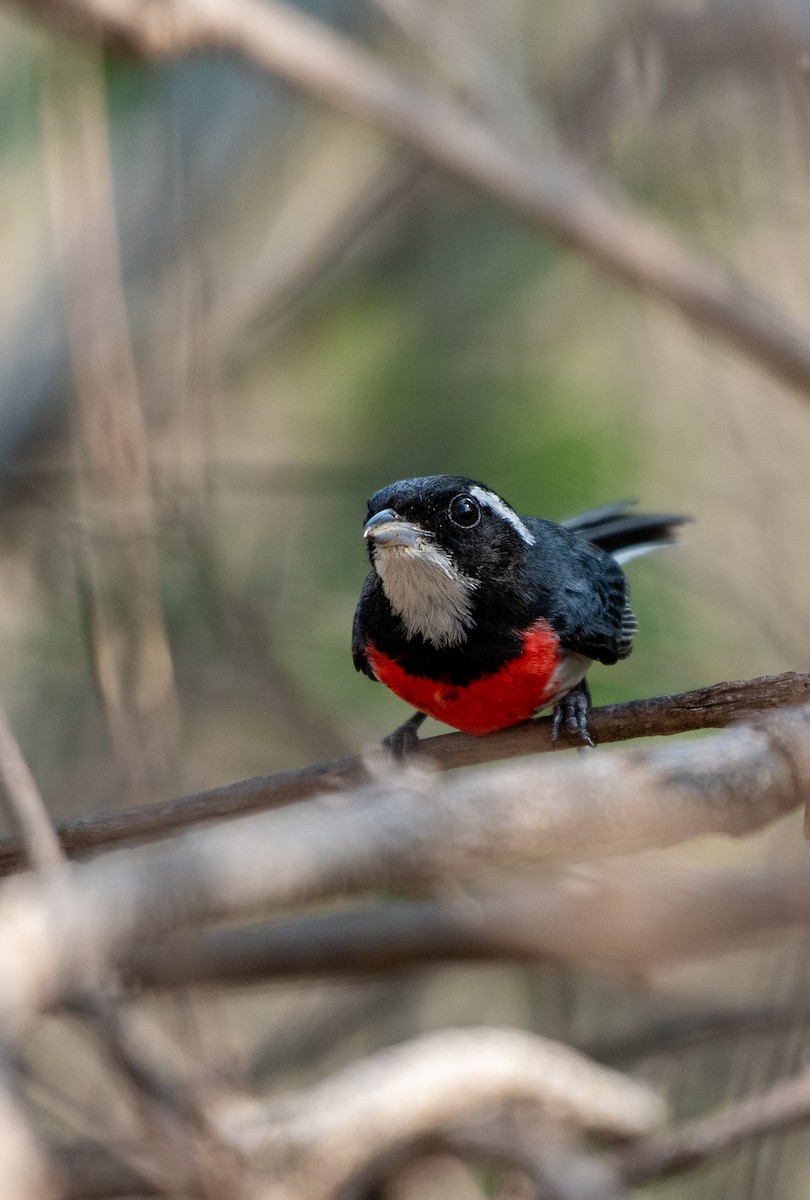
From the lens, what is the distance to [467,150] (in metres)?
5.60

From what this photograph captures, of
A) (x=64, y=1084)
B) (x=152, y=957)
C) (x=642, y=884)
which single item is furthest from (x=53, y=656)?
(x=642, y=884)

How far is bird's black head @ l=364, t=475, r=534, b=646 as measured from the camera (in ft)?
14.0

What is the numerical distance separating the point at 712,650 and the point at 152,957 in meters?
3.94

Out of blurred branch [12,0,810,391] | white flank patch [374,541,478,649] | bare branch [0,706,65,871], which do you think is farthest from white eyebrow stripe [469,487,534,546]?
bare branch [0,706,65,871]

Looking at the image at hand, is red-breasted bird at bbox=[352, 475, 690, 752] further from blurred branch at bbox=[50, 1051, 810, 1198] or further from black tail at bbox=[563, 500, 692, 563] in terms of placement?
blurred branch at bbox=[50, 1051, 810, 1198]

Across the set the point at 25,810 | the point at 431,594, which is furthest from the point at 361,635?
the point at 25,810

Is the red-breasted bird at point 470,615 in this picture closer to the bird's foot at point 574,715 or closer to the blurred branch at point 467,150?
the bird's foot at point 574,715

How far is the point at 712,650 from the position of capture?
6332mm

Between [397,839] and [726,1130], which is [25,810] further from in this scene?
[726,1130]

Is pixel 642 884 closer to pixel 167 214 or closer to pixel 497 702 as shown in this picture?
pixel 497 702

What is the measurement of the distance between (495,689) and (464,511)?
1.96 feet

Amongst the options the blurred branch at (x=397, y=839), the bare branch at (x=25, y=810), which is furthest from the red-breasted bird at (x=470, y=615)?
the bare branch at (x=25, y=810)

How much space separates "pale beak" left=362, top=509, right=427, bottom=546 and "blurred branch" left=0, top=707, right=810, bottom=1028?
6.36ft

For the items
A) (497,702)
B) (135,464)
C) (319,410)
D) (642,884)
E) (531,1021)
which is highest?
(319,410)
